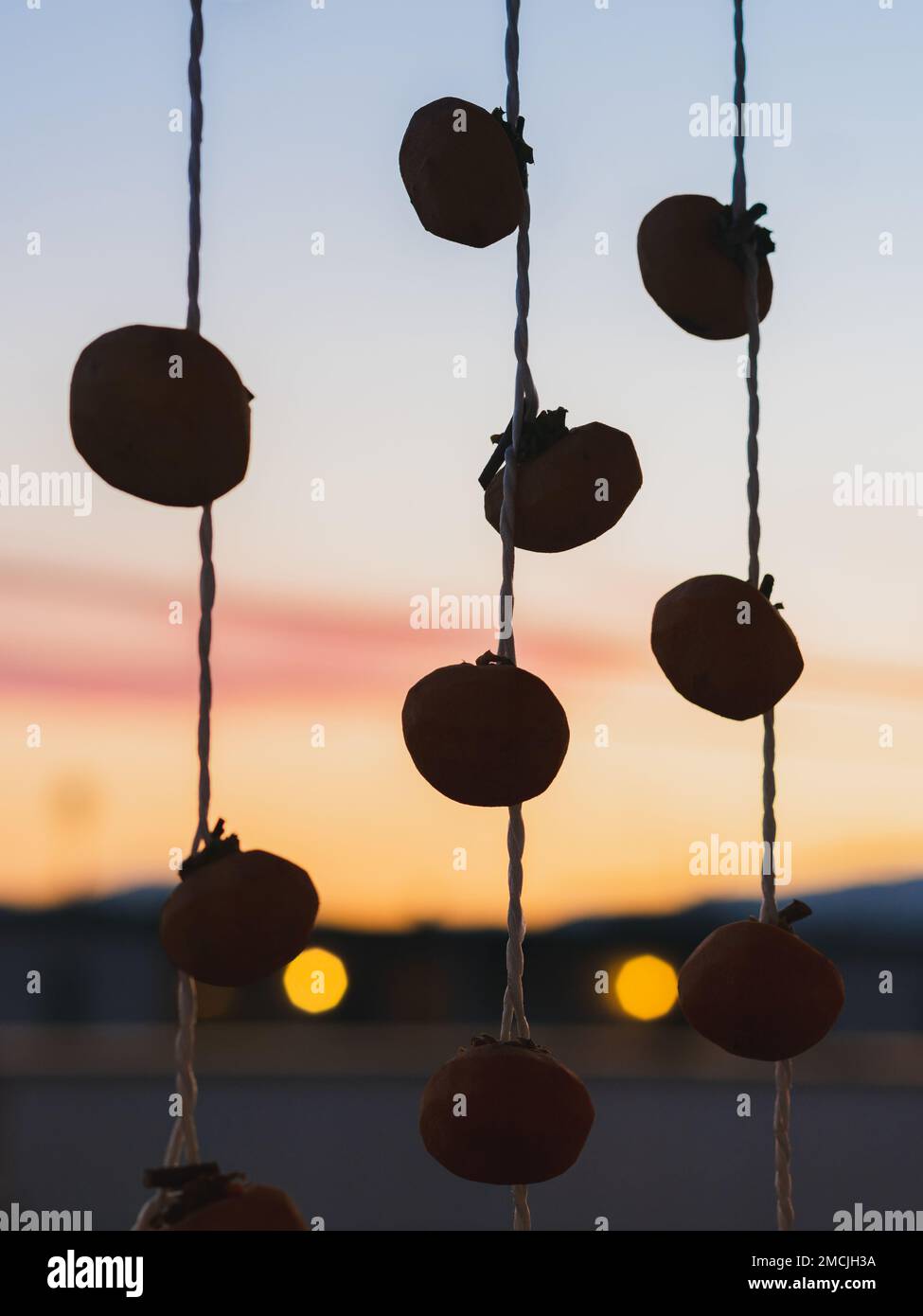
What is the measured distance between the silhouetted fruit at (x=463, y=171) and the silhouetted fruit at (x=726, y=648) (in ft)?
0.52

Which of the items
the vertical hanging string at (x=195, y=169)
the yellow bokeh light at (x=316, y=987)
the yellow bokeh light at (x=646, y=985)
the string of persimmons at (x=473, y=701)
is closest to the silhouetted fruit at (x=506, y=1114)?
the string of persimmons at (x=473, y=701)

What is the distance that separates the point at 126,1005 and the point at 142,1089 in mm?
883

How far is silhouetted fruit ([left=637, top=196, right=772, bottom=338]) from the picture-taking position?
517mm

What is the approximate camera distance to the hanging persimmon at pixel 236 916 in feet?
1.41

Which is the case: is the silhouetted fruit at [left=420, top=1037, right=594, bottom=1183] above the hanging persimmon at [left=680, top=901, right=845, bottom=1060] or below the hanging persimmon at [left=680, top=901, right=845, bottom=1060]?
below

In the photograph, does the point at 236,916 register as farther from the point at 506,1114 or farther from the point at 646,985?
the point at 646,985

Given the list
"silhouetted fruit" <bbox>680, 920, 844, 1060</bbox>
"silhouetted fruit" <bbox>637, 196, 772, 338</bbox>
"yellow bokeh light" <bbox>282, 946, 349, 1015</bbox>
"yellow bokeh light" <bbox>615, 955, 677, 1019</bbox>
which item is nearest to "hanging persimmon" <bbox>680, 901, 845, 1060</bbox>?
"silhouetted fruit" <bbox>680, 920, 844, 1060</bbox>

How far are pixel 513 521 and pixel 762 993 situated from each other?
20 centimetres

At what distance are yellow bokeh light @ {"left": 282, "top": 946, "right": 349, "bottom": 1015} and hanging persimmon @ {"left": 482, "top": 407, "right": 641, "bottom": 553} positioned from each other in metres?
Result: 7.76

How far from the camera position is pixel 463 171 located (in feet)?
1.54

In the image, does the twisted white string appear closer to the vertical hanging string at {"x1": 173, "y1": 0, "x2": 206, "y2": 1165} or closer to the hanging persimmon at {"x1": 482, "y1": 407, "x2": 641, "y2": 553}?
the vertical hanging string at {"x1": 173, "y1": 0, "x2": 206, "y2": 1165}

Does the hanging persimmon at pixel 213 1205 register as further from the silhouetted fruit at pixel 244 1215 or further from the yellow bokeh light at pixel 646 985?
the yellow bokeh light at pixel 646 985

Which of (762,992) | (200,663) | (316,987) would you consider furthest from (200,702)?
(316,987)
